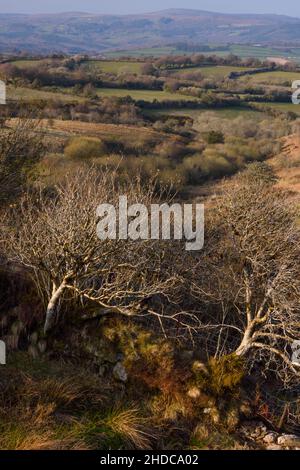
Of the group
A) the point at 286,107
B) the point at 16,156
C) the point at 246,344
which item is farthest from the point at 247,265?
the point at 286,107

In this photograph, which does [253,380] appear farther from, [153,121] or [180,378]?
[153,121]

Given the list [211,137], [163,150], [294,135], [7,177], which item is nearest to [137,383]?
[7,177]

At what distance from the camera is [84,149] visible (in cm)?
2852

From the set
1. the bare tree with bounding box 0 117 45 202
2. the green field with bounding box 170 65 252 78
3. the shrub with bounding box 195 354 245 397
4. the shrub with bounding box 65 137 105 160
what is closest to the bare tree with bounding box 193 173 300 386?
the shrub with bounding box 195 354 245 397

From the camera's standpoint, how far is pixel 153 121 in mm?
52688

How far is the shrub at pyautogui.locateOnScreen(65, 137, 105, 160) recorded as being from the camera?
27.6 m

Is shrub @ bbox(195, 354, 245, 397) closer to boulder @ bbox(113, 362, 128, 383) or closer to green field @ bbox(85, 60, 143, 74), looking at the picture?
boulder @ bbox(113, 362, 128, 383)

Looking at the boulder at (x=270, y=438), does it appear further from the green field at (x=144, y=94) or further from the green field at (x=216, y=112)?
the green field at (x=144, y=94)

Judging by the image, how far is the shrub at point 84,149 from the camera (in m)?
27.6

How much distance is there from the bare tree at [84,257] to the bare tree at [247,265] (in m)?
1.29

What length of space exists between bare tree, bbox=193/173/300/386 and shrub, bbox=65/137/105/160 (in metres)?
17.2

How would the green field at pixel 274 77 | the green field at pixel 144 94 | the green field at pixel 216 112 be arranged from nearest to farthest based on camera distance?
the green field at pixel 216 112 < the green field at pixel 144 94 < the green field at pixel 274 77

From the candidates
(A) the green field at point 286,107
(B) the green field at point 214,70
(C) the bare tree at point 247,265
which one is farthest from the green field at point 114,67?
(C) the bare tree at point 247,265
